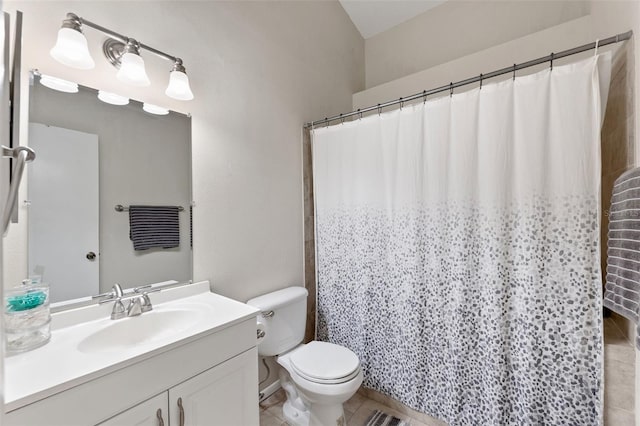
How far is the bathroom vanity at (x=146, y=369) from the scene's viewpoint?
76cm

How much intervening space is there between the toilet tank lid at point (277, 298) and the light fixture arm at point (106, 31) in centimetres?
134

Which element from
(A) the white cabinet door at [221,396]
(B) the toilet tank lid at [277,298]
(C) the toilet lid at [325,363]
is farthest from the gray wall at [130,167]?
(C) the toilet lid at [325,363]

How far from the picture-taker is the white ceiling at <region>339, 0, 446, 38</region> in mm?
2388

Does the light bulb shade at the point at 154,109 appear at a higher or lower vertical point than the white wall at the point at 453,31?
lower

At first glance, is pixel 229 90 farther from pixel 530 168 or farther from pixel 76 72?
pixel 530 168

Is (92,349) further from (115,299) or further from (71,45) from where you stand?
(71,45)

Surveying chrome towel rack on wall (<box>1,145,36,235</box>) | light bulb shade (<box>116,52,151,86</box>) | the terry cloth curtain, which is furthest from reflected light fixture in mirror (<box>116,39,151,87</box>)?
the terry cloth curtain

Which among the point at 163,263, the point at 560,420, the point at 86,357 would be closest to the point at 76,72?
the point at 163,263

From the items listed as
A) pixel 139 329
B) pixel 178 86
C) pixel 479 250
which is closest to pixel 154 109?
pixel 178 86

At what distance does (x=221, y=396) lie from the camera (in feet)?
3.68

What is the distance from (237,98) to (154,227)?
2.90 feet

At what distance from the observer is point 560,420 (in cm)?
127

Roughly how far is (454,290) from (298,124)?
5.00 feet

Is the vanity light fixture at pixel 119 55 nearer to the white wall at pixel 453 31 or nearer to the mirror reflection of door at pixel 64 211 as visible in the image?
the mirror reflection of door at pixel 64 211
